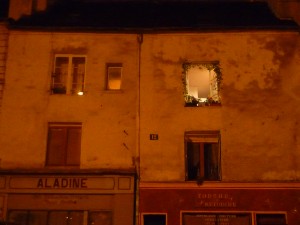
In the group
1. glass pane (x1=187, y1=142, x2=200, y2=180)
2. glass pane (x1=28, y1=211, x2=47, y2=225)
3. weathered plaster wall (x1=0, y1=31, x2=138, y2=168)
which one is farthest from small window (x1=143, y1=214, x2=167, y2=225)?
glass pane (x1=28, y1=211, x2=47, y2=225)

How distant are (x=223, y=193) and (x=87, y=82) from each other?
668cm

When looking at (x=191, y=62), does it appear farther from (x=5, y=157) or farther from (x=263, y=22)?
(x=5, y=157)

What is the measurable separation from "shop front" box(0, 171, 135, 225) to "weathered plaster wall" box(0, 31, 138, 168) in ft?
2.00

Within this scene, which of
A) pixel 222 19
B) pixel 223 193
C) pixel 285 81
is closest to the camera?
pixel 223 193

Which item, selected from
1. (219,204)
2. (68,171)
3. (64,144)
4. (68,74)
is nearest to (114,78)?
(68,74)

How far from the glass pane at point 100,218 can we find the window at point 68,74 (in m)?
4.66

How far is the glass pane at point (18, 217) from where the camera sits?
15.8 meters

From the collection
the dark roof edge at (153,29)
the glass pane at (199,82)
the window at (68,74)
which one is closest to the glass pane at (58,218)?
the window at (68,74)

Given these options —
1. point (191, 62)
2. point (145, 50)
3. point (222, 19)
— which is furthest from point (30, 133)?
point (222, 19)

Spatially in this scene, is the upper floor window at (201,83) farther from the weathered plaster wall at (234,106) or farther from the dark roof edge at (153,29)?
the dark roof edge at (153,29)

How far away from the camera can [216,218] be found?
15.7m

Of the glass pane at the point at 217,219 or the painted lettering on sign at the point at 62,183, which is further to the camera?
the painted lettering on sign at the point at 62,183

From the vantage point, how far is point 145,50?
1741cm

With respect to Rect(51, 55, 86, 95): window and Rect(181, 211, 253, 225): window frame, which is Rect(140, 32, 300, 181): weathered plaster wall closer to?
Rect(181, 211, 253, 225): window frame
